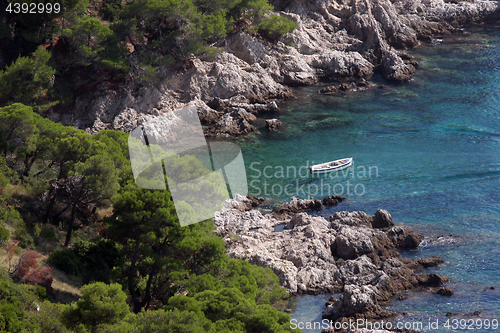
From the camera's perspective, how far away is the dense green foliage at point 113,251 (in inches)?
683

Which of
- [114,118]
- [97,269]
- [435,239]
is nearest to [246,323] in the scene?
[97,269]

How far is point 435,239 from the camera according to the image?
33.4 metres

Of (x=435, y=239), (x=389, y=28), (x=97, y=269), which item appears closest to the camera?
(x=97, y=269)

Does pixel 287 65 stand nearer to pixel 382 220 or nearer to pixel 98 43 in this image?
pixel 98 43

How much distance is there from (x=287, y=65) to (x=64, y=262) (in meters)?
41.2

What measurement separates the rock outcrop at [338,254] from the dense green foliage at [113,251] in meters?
3.96

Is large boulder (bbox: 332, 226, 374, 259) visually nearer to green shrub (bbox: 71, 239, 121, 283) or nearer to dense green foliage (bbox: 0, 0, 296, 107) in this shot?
green shrub (bbox: 71, 239, 121, 283)

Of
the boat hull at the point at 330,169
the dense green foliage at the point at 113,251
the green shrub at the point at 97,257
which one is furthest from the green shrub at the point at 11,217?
the boat hull at the point at 330,169

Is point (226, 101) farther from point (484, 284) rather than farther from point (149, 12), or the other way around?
point (484, 284)

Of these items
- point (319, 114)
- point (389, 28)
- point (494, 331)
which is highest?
point (389, 28)

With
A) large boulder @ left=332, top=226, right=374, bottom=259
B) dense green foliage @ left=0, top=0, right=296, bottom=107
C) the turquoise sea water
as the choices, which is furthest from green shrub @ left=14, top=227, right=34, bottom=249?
dense green foliage @ left=0, top=0, right=296, bottom=107

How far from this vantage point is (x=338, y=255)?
3181 centimetres

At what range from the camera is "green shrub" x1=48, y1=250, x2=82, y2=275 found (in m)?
25.3

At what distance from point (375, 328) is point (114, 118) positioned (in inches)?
1371
